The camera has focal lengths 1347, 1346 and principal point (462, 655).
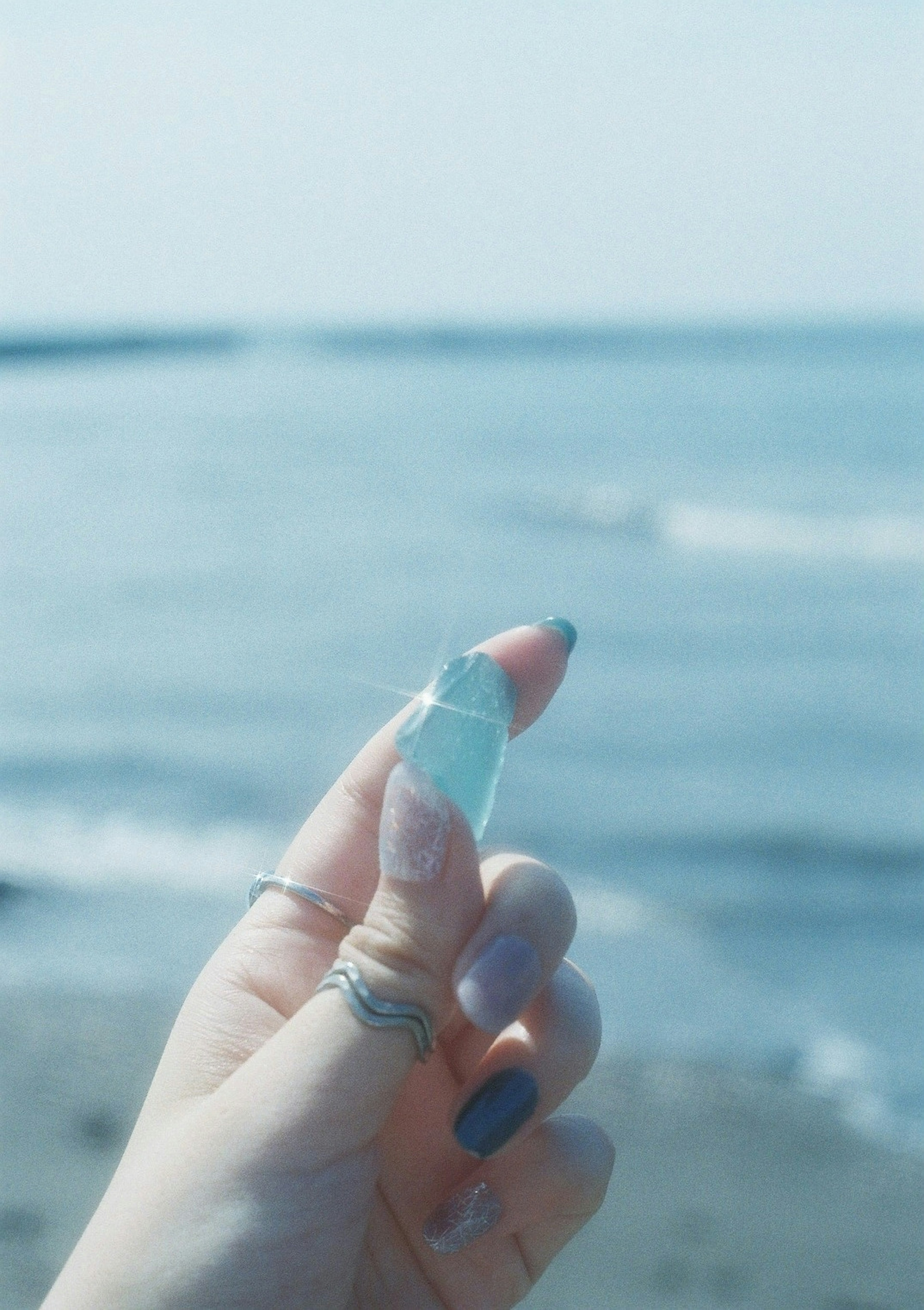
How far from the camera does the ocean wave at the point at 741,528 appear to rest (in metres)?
11.8

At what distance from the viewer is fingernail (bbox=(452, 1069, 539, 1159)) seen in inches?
63.7

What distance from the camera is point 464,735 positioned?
141cm

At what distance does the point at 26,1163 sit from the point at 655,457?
1634 cm

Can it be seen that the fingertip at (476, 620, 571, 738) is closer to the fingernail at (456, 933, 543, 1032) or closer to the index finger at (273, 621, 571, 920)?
the index finger at (273, 621, 571, 920)

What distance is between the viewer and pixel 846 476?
55.2 feet

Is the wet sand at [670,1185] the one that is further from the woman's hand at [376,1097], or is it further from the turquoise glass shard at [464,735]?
the turquoise glass shard at [464,735]

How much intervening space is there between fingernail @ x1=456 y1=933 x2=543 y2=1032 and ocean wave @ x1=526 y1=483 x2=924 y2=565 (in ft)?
33.8

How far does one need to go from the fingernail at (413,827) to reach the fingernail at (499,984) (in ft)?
0.42

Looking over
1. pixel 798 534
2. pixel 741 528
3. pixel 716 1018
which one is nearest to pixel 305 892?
pixel 716 1018

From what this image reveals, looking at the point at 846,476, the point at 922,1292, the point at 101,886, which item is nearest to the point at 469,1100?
the point at 922,1292

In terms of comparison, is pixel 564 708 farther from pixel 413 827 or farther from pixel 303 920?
pixel 413 827

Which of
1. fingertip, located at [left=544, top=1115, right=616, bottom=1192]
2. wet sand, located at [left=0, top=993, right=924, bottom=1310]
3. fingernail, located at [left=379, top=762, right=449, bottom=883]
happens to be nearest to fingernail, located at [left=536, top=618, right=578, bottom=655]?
fingernail, located at [left=379, top=762, right=449, bottom=883]

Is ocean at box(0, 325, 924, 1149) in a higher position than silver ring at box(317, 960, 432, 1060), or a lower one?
lower

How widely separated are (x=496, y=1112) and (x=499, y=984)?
280mm
